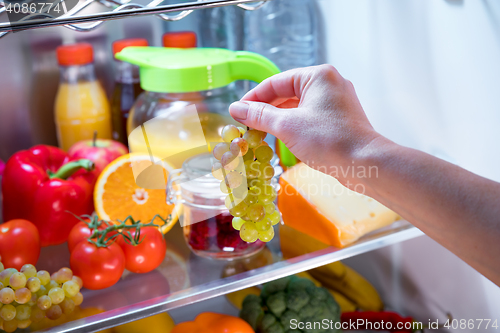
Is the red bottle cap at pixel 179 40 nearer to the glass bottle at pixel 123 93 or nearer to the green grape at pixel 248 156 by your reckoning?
the glass bottle at pixel 123 93

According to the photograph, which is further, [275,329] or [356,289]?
[356,289]

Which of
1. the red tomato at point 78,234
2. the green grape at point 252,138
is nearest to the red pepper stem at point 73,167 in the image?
the red tomato at point 78,234

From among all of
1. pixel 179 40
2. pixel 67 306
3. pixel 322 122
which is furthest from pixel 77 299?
pixel 179 40

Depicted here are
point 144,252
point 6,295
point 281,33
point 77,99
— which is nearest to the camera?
point 6,295

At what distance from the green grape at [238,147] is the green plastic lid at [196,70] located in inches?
11.8

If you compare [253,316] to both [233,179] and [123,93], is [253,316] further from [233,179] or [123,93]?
[123,93]

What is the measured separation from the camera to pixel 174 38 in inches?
36.9

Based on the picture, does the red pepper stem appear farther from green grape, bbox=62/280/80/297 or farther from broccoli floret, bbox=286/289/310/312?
broccoli floret, bbox=286/289/310/312

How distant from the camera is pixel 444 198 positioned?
1.36 feet

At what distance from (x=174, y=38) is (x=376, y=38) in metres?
0.43

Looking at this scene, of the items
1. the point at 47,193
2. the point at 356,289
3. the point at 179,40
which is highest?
the point at 179,40

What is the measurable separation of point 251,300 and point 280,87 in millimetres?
444

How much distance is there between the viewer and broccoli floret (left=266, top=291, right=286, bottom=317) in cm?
80

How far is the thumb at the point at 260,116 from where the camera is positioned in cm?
49
